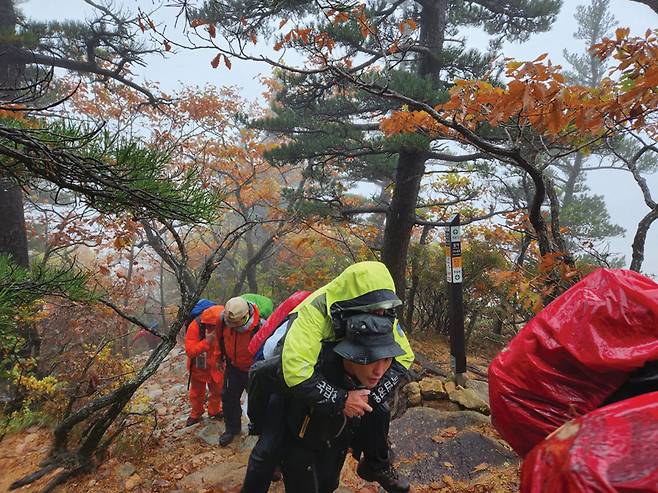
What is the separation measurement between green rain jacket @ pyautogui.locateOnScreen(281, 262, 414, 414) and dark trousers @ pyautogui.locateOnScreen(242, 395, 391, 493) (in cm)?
40

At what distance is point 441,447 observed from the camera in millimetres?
A: 3273

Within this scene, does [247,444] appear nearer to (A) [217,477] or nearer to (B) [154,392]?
(A) [217,477]

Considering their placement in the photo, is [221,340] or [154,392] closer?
[221,340]

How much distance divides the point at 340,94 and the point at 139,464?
21.1ft

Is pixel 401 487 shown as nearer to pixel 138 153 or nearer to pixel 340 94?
pixel 138 153

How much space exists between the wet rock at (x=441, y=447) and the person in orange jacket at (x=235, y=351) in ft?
5.97

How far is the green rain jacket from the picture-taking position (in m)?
1.62

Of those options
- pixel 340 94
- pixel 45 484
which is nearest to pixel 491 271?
pixel 340 94

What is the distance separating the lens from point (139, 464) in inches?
132

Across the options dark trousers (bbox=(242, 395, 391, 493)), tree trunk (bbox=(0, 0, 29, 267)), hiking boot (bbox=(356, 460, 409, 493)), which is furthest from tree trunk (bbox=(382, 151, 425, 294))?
tree trunk (bbox=(0, 0, 29, 267))

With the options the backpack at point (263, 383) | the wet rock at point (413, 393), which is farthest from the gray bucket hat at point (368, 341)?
the wet rock at point (413, 393)

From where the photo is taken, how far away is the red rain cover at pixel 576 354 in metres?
0.77

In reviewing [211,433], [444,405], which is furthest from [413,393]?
[211,433]

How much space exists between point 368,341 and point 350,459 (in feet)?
Result: 8.41
